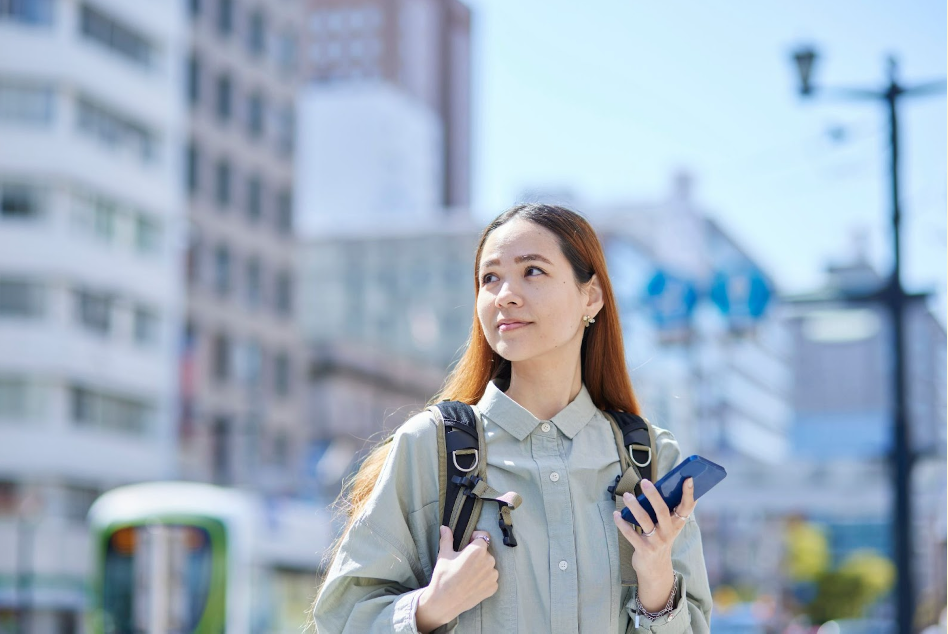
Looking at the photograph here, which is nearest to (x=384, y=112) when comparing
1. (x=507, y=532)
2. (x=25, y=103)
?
(x=25, y=103)

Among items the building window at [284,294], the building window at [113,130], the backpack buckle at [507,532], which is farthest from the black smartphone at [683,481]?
the building window at [284,294]

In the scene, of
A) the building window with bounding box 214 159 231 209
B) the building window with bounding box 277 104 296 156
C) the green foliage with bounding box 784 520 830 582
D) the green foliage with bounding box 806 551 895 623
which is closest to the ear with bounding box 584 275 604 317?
the building window with bounding box 214 159 231 209

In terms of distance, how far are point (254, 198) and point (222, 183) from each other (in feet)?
7.72

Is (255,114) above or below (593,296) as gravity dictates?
above

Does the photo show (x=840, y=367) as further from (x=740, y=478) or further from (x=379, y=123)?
(x=379, y=123)

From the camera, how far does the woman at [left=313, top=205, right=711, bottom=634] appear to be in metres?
2.97

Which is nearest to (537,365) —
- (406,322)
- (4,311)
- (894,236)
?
(894,236)

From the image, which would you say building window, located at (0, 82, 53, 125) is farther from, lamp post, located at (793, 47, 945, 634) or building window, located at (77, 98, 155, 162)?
lamp post, located at (793, 47, 945, 634)

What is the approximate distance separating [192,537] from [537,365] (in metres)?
19.6

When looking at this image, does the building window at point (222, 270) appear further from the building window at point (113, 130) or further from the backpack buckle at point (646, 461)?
the backpack buckle at point (646, 461)

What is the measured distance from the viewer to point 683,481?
293cm

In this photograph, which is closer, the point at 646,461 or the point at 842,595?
the point at 646,461

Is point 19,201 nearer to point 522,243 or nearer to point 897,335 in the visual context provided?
point 897,335

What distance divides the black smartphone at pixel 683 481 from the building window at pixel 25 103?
141ft
